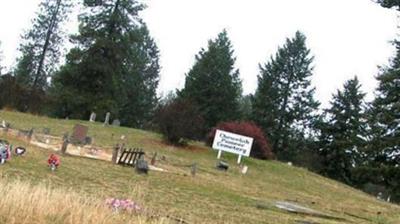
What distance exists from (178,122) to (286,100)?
2582 cm

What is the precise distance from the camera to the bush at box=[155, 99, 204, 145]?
1518 inches

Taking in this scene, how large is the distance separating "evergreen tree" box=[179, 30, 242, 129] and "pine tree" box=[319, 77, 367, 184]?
9.55 metres

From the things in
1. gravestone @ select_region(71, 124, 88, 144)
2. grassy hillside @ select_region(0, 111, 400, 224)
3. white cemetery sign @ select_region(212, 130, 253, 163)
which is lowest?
grassy hillside @ select_region(0, 111, 400, 224)

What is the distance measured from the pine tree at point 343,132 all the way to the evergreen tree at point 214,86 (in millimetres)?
9551

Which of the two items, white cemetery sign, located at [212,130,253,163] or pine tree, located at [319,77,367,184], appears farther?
pine tree, located at [319,77,367,184]

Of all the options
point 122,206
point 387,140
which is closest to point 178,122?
point 387,140

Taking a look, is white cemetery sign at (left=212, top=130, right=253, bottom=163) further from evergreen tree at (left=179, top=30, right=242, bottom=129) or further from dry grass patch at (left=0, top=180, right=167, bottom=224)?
dry grass patch at (left=0, top=180, right=167, bottom=224)

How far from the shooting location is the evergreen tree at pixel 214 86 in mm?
61406

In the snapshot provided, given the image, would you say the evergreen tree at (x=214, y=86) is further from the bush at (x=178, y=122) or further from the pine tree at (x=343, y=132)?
the bush at (x=178, y=122)

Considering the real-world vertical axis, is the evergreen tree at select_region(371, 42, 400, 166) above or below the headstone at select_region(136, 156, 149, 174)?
above

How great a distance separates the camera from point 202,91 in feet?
202

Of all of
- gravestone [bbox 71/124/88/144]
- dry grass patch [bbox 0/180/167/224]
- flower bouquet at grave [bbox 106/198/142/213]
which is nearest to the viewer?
dry grass patch [bbox 0/180/167/224]

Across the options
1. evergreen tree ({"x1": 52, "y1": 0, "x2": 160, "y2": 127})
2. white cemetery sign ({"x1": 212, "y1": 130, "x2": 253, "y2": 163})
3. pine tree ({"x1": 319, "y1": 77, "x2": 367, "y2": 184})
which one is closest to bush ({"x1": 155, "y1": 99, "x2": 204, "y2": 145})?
white cemetery sign ({"x1": 212, "y1": 130, "x2": 253, "y2": 163})

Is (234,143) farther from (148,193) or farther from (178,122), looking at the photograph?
(148,193)
